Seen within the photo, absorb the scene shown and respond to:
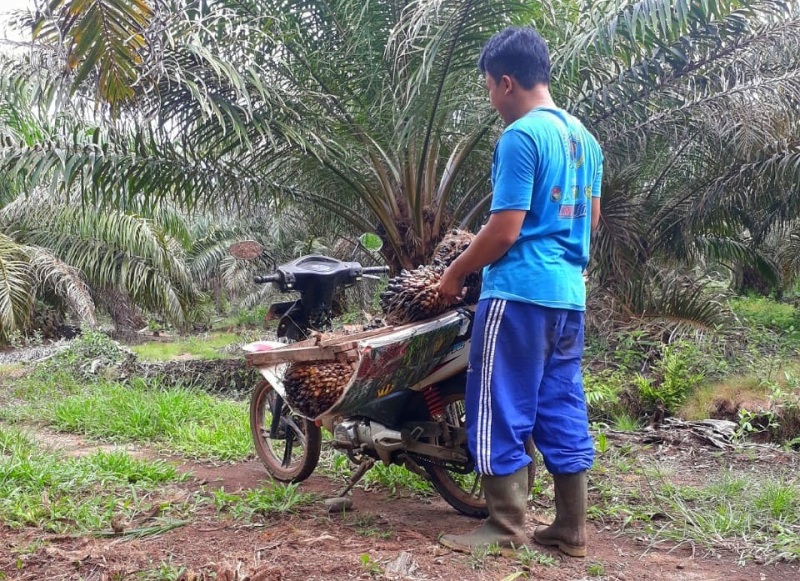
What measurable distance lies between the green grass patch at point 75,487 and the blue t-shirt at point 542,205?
1841 millimetres

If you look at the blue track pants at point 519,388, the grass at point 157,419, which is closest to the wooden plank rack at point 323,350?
the blue track pants at point 519,388

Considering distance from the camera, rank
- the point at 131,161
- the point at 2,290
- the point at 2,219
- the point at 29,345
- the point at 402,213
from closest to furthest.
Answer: the point at 131,161, the point at 402,213, the point at 2,290, the point at 29,345, the point at 2,219

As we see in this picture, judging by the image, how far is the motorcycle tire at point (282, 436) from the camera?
→ 3568 millimetres

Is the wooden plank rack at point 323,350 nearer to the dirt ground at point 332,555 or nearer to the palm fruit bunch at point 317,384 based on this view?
the palm fruit bunch at point 317,384

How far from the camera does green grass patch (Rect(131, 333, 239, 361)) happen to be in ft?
36.4

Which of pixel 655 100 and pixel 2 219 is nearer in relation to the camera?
pixel 655 100

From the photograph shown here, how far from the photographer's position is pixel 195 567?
261 centimetres

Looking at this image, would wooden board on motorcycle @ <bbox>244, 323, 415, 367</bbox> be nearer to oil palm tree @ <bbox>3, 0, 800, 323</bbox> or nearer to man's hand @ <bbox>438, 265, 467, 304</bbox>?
man's hand @ <bbox>438, 265, 467, 304</bbox>

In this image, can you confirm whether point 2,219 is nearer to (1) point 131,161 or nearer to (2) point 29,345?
(2) point 29,345

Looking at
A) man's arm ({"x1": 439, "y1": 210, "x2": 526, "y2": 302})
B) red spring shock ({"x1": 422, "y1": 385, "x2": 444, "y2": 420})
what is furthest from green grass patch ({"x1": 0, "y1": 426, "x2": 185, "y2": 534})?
man's arm ({"x1": 439, "y1": 210, "x2": 526, "y2": 302})

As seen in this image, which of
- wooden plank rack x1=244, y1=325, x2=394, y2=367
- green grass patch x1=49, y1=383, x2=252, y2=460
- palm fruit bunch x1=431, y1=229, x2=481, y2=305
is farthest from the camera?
green grass patch x1=49, y1=383, x2=252, y2=460

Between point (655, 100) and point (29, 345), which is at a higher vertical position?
point (655, 100)

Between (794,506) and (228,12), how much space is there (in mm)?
4898

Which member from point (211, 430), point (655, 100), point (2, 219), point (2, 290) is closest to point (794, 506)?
point (211, 430)
